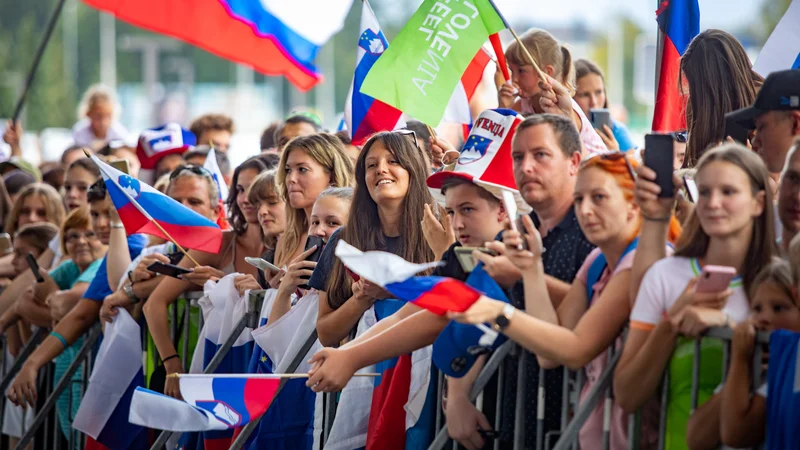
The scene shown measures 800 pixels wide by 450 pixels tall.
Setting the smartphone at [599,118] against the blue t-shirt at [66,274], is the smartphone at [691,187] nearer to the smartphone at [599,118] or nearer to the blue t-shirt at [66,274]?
the smartphone at [599,118]

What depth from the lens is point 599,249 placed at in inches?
189

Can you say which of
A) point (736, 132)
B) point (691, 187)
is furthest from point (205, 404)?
point (736, 132)

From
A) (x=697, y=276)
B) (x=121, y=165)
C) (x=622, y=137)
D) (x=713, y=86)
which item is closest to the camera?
(x=697, y=276)

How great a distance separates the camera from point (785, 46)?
6457mm

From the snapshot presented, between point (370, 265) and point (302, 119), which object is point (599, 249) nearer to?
point (370, 265)

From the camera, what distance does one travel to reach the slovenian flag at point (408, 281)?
450cm

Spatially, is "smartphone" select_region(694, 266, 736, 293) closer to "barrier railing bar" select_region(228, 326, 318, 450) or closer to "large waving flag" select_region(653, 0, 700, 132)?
"barrier railing bar" select_region(228, 326, 318, 450)

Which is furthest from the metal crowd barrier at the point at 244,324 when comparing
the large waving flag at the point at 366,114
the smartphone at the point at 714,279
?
the smartphone at the point at 714,279

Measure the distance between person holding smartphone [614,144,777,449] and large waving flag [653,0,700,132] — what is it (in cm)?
282

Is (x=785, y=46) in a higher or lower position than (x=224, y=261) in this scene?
higher

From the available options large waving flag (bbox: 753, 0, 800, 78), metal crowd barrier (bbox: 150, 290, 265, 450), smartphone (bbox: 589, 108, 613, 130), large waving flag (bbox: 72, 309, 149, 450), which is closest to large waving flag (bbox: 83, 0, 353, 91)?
large waving flag (bbox: 72, 309, 149, 450)

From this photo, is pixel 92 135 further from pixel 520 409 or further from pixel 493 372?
pixel 520 409

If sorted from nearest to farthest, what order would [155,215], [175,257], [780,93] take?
[780,93] → [155,215] → [175,257]

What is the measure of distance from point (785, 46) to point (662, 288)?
104 inches
